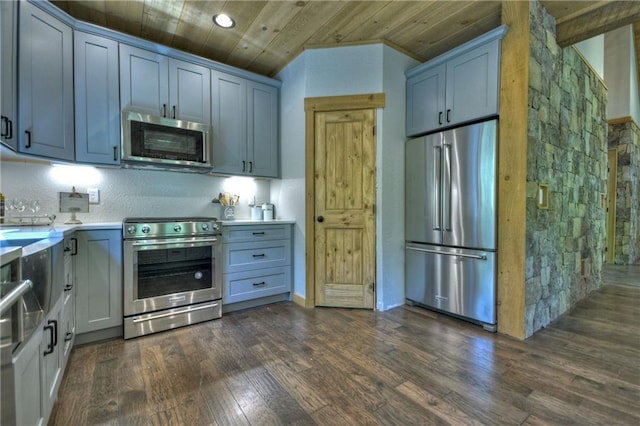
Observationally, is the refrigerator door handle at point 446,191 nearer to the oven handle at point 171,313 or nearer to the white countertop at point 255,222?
the white countertop at point 255,222

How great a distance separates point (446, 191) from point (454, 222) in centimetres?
30

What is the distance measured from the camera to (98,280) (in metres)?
2.22

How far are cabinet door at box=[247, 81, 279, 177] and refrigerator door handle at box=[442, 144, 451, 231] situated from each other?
186cm

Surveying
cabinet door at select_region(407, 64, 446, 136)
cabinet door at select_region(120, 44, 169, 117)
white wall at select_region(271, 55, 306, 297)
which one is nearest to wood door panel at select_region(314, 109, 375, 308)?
white wall at select_region(271, 55, 306, 297)

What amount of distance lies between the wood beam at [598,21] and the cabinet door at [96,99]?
13.1 feet

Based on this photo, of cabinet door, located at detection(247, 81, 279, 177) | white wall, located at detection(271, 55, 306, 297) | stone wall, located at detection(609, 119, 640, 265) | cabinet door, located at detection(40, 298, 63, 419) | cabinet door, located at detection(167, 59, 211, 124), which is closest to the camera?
cabinet door, located at detection(40, 298, 63, 419)

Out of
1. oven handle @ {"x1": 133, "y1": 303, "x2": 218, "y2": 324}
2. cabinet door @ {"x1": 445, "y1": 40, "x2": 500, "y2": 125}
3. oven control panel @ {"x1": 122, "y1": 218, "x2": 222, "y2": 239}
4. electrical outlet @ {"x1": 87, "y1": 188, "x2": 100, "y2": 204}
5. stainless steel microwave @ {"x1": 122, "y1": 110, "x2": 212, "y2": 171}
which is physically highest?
cabinet door @ {"x1": 445, "y1": 40, "x2": 500, "y2": 125}

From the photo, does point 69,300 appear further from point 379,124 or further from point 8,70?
point 379,124

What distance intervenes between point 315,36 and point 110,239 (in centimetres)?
259

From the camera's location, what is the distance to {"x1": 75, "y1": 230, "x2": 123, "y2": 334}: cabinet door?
7.06ft

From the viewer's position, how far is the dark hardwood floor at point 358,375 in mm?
1457

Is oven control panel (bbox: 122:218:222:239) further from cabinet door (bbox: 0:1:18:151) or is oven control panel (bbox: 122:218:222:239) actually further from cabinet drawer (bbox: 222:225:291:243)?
cabinet door (bbox: 0:1:18:151)

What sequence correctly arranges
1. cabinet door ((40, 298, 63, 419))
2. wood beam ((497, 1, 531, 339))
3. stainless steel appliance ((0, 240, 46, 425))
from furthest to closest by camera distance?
wood beam ((497, 1, 531, 339))
cabinet door ((40, 298, 63, 419))
stainless steel appliance ((0, 240, 46, 425))

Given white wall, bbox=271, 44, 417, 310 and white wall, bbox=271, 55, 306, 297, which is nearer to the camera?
white wall, bbox=271, 44, 417, 310
